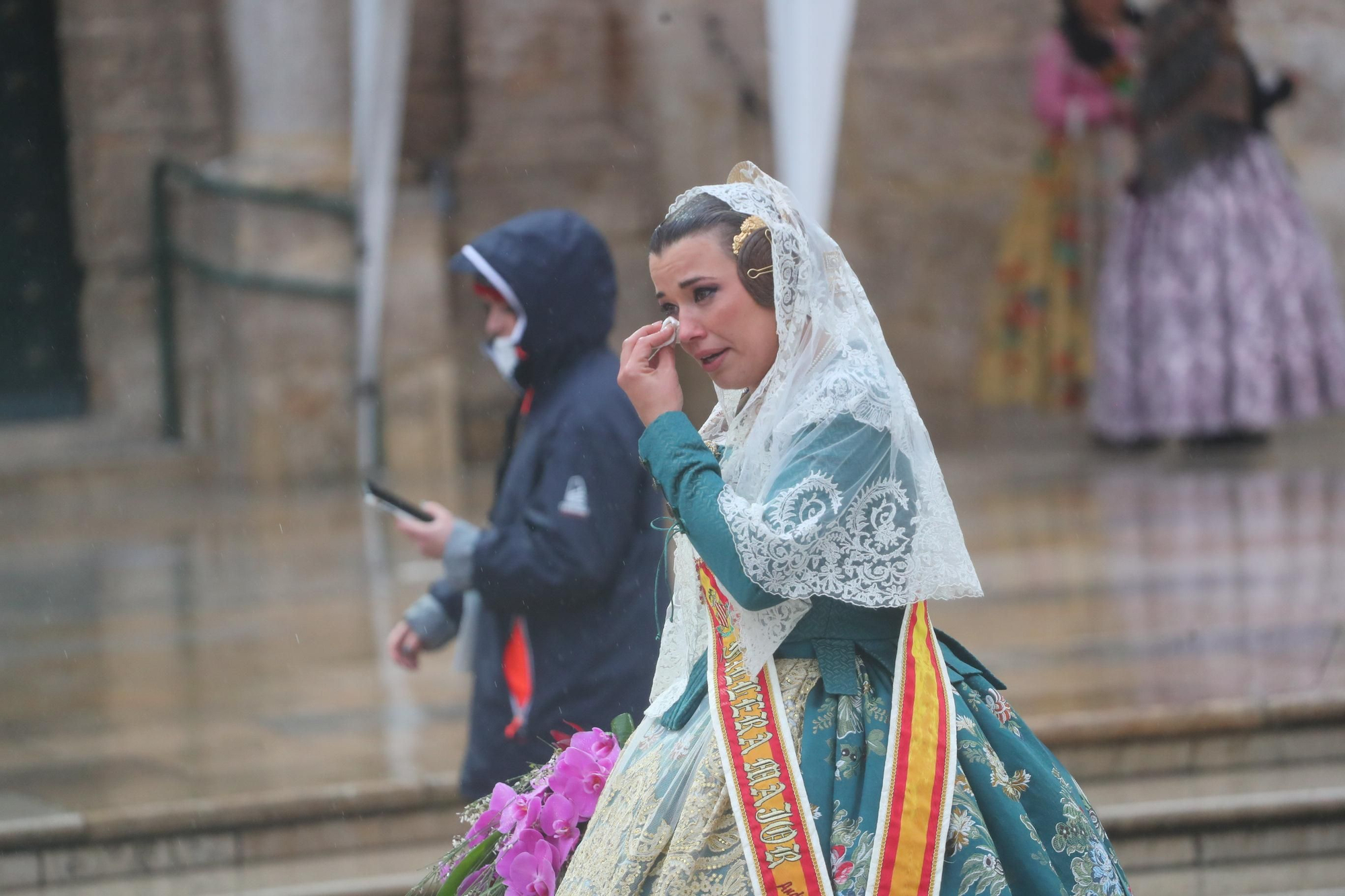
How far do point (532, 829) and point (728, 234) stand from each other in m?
0.97

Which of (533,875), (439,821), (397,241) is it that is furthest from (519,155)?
(533,875)

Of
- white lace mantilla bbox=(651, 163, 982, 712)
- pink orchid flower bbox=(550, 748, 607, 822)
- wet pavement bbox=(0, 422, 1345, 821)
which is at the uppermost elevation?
white lace mantilla bbox=(651, 163, 982, 712)

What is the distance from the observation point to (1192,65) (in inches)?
389

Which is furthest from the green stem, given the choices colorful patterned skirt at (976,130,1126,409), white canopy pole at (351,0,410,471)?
colorful patterned skirt at (976,130,1126,409)

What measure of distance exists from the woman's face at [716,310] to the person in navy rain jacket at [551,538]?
1.05m

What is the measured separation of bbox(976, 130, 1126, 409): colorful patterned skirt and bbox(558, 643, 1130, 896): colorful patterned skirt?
9.28 metres

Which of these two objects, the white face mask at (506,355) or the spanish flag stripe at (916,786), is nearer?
the spanish flag stripe at (916,786)

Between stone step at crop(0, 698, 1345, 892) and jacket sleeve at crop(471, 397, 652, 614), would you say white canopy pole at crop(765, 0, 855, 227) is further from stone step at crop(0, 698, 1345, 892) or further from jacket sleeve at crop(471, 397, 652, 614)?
jacket sleeve at crop(471, 397, 652, 614)

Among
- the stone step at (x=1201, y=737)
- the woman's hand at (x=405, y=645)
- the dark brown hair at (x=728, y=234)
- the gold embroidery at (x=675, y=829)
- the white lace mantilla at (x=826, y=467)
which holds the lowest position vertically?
the stone step at (x=1201, y=737)

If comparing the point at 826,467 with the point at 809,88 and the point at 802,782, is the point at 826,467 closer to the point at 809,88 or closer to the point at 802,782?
the point at 802,782

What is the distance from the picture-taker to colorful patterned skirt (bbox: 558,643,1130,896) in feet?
8.08

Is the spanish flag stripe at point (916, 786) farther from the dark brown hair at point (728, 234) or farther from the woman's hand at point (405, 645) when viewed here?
the woman's hand at point (405, 645)

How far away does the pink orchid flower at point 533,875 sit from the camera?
2.72 m

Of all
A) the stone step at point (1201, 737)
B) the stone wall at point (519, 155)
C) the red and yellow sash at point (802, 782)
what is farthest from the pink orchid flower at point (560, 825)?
the stone wall at point (519, 155)
